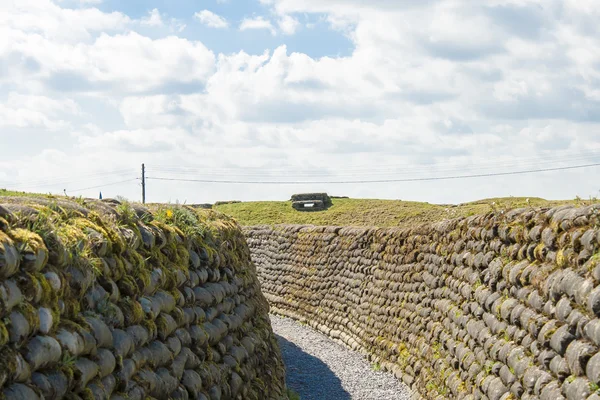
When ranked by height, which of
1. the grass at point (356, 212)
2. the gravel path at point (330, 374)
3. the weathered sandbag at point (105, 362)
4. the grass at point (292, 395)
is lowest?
the gravel path at point (330, 374)

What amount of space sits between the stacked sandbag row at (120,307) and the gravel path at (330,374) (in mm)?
2681

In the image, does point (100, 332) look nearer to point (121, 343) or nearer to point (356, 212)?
point (121, 343)

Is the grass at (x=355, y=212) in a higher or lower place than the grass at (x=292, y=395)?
higher

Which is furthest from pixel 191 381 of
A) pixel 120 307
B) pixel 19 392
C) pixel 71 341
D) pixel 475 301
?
pixel 475 301

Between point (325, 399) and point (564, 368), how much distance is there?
6335mm

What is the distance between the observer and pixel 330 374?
14.5 metres

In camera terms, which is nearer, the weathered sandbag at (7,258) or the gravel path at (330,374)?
the weathered sandbag at (7,258)

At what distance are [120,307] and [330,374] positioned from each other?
8.63m

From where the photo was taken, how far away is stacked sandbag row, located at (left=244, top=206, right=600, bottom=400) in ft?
22.7

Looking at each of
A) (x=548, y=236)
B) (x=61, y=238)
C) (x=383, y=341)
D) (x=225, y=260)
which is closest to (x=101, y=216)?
(x=61, y=238)

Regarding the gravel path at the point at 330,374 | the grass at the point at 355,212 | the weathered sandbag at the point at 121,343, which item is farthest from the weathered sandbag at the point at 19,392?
the grass at the point at 355,212

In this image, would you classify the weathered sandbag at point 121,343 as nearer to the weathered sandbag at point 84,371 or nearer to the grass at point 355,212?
the weathered sandbag at point 84,371

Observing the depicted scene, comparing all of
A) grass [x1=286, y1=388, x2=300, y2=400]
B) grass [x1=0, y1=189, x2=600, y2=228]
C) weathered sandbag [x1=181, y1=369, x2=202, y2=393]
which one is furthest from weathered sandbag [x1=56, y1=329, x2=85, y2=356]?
grass [x1=0, y1=189, x2=600, y2=228]

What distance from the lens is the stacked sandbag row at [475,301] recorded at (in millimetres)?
6922
